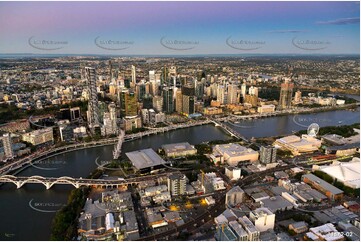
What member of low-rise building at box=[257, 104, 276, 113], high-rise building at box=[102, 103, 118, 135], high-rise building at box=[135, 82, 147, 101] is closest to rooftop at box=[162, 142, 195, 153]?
high-rise building at box=[102, 103, 118, 135]

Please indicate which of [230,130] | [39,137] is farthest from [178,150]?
[39,137]

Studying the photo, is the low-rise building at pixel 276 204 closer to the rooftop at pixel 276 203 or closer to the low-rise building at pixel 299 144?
the rooftop at pixel 276 203

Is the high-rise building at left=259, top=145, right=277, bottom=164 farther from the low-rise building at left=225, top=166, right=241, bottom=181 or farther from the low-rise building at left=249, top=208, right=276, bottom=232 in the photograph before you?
the low-rise building at left=249, top=208, right=276, bottom=232

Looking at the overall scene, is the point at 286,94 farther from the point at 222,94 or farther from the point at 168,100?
the point at 168,100

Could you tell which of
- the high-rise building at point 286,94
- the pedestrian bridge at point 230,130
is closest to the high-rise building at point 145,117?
the pedestrian bridge at point 230,130

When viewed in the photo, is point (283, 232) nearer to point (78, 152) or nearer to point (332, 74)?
point (78, 152)
